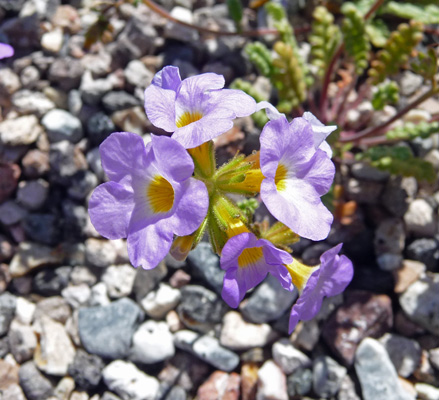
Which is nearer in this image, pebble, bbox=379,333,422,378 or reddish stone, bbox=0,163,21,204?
pebble, bbox=379,333,422,378

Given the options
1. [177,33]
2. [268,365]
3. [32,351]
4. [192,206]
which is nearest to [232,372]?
[268,365]

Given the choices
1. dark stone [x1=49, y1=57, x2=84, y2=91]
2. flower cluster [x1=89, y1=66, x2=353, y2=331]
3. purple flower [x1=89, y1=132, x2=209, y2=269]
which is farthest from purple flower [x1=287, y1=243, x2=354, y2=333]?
dark stone [x1=49, y1=57, x2=84, y2=91]

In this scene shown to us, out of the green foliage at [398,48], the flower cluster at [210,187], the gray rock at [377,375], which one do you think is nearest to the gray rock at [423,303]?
the gray rock at [377,375]

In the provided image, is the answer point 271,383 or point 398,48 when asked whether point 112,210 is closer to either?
point 271,383

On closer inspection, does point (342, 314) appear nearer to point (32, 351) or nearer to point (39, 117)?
point (32, 351)

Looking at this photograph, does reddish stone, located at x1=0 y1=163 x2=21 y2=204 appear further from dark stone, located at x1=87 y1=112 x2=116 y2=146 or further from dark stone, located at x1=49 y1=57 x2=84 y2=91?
dark stone, located at x1=49 y1=57 x2=84 y2=91

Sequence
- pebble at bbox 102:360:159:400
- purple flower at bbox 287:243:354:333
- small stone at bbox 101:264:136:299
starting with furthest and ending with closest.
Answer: small stone at bbox 101:264:136:299, pebble at bbox 102:360:159:400, purple flower at bbox 287:243:354:333

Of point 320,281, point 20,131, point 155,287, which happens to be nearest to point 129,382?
point 155,287

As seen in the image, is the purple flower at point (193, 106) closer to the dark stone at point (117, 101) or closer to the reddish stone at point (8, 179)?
the dark stone at point (117, 101)
